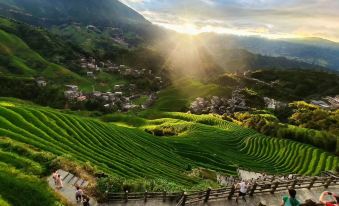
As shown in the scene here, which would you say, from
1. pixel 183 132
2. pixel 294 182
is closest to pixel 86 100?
pixel 183 132

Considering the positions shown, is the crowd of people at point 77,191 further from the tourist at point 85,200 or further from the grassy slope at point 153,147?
the grassy slope at point 153,147

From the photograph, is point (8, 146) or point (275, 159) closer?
point (8, 146)

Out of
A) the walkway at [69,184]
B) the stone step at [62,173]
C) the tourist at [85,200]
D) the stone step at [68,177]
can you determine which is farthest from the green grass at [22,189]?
the stone step at [62,173]

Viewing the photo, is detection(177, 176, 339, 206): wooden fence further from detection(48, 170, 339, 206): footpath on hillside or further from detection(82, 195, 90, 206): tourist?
detection(82, 195, 90, 206): tourist

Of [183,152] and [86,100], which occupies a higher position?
[183,152]

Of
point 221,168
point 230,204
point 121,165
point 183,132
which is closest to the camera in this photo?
point 230,204

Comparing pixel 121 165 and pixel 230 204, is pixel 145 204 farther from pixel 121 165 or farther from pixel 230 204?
pixel 121 165
